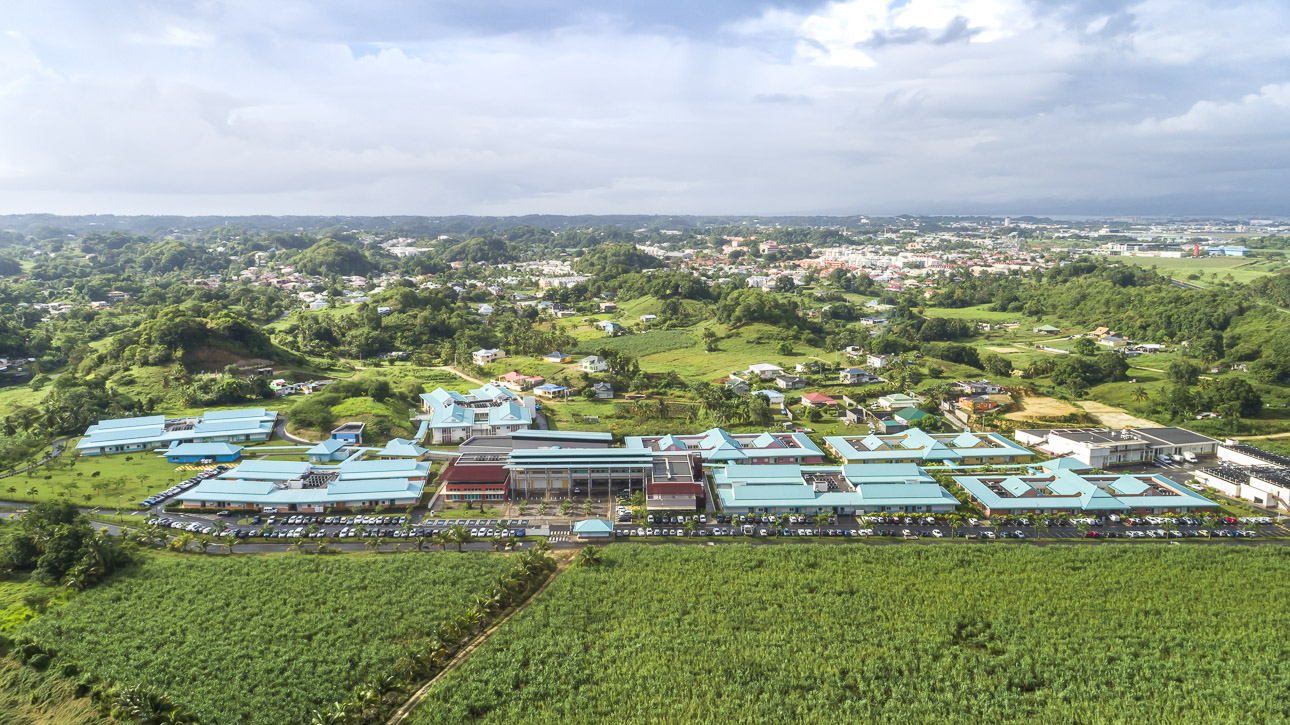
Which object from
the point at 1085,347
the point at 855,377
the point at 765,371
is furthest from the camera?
the point at 1085,347

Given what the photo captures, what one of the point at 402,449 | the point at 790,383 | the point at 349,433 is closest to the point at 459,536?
the point at 402,449

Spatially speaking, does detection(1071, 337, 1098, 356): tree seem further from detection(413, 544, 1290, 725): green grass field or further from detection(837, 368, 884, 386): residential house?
detection(413, 544, 1290, 725): green grass field

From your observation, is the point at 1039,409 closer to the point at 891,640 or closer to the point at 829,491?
the point at 829,491

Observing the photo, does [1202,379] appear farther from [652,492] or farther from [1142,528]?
[652,492]

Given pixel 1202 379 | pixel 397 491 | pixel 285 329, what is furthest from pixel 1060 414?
pixel 285 329

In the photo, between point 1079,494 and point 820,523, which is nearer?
point 820,523
